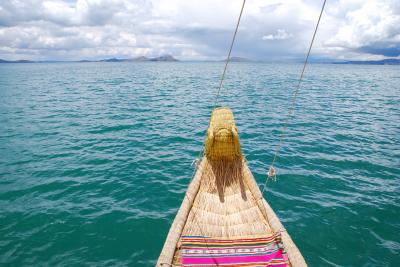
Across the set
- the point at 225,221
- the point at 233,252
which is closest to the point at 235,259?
the point at 233,252

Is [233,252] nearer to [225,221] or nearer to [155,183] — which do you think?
[225,221]

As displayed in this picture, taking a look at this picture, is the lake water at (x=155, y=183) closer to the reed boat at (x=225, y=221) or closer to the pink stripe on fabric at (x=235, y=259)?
the reed boat at (x=225, y=221)

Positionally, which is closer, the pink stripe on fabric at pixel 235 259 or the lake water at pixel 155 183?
the pink stripe on fabric at pixel 235 259

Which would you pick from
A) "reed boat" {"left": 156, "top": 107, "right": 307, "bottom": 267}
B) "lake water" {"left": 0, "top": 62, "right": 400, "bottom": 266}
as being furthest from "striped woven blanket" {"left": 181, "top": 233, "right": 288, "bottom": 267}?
"lake water" {"left": 0, "top": 62, "right": 400, "bottom": 266}

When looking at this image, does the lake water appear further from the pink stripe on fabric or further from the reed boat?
the pink stripe on fabric

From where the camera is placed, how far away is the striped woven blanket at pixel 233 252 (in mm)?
7746

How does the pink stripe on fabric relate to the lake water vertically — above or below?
above

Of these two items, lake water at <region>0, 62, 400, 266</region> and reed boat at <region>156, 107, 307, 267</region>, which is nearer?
reed boat at <region>156, 107, 307, 267</region>

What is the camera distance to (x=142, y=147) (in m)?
20.0

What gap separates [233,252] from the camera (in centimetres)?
820

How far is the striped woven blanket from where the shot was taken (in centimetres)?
775

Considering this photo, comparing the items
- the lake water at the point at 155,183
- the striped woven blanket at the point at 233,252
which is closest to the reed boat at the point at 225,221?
the striped woven blanket at the point at 233,252

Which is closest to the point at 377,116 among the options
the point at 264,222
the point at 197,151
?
the point at 197,151

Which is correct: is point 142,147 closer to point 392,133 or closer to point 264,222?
point 264,222
